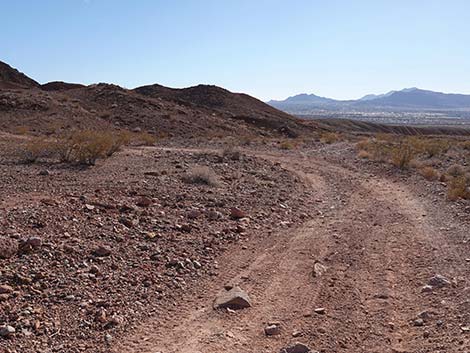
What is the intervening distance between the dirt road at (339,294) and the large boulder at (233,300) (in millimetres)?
113

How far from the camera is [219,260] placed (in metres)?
7.93

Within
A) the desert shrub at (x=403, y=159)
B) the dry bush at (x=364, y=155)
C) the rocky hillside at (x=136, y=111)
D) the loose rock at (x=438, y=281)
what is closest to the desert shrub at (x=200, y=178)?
the loose rock at (x=438, y=281)

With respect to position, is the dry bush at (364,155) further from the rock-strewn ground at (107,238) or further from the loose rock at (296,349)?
the loose rock at (296,349)

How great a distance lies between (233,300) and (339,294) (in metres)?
1.34

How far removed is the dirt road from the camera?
5.34m

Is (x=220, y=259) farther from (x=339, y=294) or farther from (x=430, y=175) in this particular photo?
(x=430, y=175)

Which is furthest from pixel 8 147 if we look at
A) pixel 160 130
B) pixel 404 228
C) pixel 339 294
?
pixel 160 130

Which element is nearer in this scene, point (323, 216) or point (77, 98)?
point (323, 216)

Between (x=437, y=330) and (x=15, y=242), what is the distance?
5.11 m

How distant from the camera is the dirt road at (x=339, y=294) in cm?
534

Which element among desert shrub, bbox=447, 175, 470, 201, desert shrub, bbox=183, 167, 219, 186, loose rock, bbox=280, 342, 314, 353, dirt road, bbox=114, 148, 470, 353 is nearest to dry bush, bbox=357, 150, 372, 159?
desert shrub, bbox=447, 175, 470, 201

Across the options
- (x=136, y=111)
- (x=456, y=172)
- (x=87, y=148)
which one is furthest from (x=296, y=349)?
(x=136, y=111)

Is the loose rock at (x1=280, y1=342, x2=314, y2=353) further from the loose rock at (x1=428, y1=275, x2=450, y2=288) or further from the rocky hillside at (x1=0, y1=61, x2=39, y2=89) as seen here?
the rocky hillside at (x1=0, y1=61, x2=39, y2=89)

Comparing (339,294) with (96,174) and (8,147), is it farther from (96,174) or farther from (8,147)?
(8,147)
